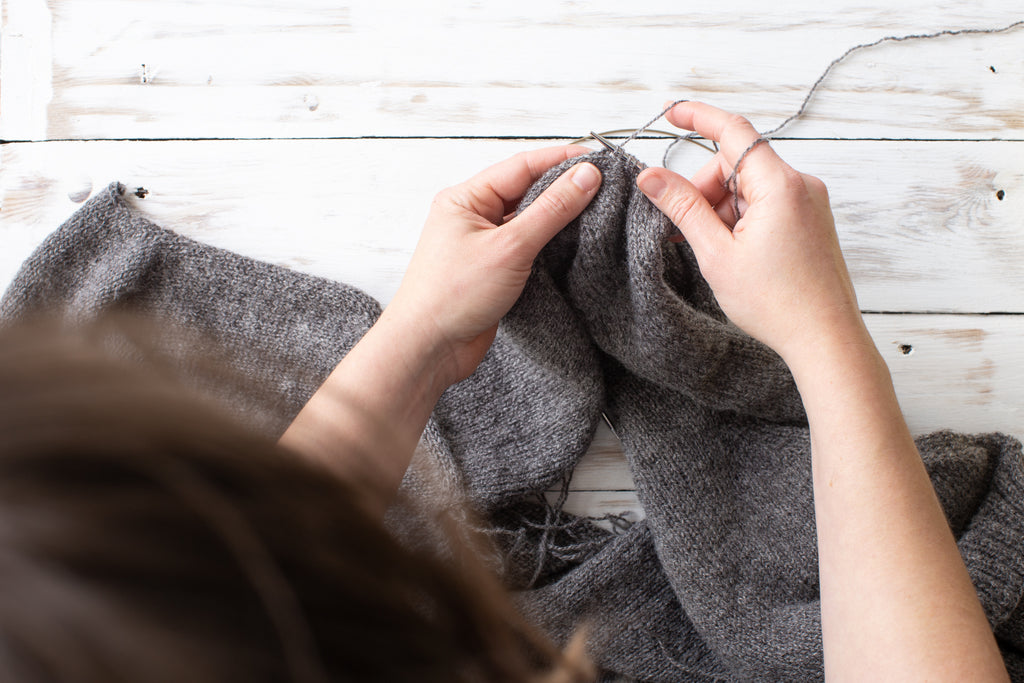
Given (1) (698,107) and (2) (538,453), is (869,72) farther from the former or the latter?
(2) (538,453)

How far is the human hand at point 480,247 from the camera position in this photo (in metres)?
0.73

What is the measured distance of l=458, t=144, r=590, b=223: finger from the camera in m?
0.78

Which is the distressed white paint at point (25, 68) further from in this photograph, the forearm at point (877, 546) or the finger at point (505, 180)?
the forearm at point (877, 546)

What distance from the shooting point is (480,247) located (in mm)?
735

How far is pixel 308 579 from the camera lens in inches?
13.5

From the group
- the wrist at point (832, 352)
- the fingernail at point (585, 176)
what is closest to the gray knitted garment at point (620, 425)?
the fingernail at point (585, 176)

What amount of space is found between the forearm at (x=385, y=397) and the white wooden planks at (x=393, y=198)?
167 millimetres

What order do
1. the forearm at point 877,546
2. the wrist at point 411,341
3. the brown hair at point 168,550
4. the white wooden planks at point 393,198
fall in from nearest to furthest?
the brown hair at point 168,550 < the forearm at point 877,546 < the wrist at point 411,341 < the white wooden planks at point 393,198

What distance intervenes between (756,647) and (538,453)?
0.35 meters

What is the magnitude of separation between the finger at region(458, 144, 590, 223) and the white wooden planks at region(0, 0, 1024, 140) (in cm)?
13

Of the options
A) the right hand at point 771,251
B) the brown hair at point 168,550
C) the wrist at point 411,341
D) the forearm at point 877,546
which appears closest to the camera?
the brown hair at point 168,550

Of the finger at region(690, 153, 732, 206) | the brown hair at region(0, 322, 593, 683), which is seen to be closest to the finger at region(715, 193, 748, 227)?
the finger at region(690, 153, 732, 206)

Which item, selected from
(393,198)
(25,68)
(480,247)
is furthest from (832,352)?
(25,68)

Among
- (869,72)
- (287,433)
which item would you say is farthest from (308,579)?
(869,72)
